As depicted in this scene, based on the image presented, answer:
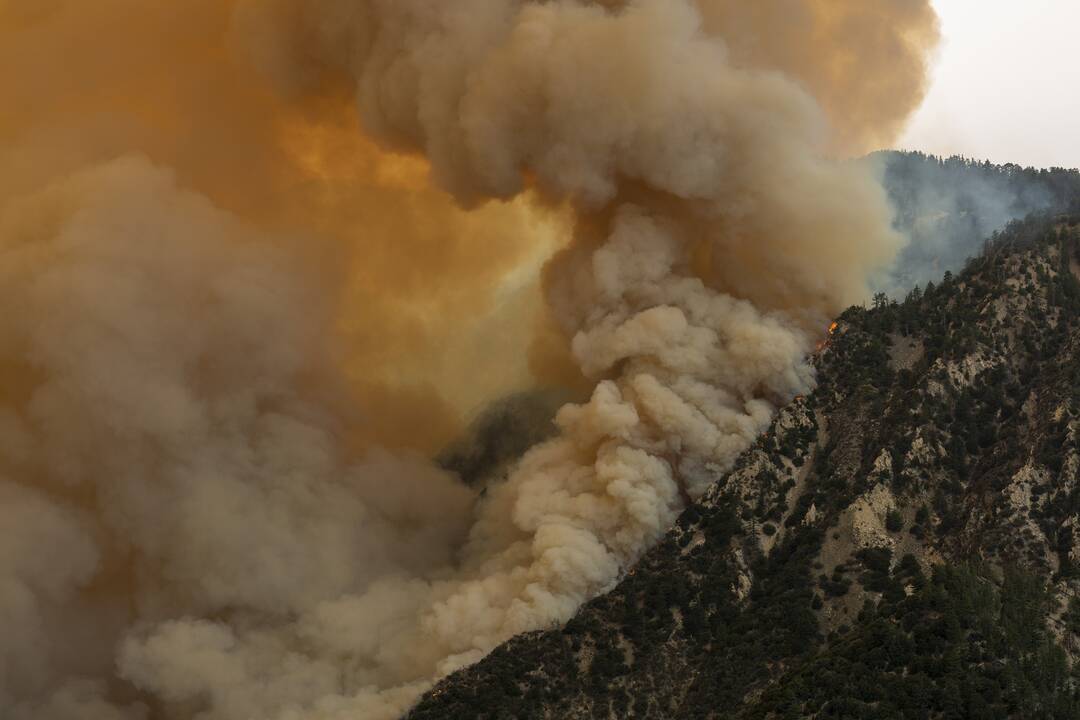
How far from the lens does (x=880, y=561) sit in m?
92.9

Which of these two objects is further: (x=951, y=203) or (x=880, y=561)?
(x=951, y=203)

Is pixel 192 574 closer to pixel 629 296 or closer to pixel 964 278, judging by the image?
pixel 629 296

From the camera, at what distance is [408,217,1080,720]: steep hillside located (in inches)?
3268

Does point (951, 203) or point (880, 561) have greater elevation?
point (951, 203)

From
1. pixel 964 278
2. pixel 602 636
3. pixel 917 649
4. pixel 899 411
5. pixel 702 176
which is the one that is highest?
pixel 702 176

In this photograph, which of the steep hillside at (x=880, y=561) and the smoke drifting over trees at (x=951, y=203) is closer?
the steep hillside at (x=880, y=561)

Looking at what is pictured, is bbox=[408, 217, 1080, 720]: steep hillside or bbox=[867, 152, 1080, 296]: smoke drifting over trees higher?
bbox=[867, 152, 1080, 296]: smoke drifting over trees

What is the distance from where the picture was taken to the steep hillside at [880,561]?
83.0m

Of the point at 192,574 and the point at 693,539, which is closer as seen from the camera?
the point at 693,539

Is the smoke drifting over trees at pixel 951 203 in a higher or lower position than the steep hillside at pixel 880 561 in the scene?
higher

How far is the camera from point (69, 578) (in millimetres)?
104625

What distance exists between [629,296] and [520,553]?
58.5ft

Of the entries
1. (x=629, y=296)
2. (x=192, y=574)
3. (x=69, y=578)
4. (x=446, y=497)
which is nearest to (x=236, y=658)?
(x=192, y=574)

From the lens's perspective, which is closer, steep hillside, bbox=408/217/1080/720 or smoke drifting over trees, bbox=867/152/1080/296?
steep hillside, bbox=408/217/1080/720
